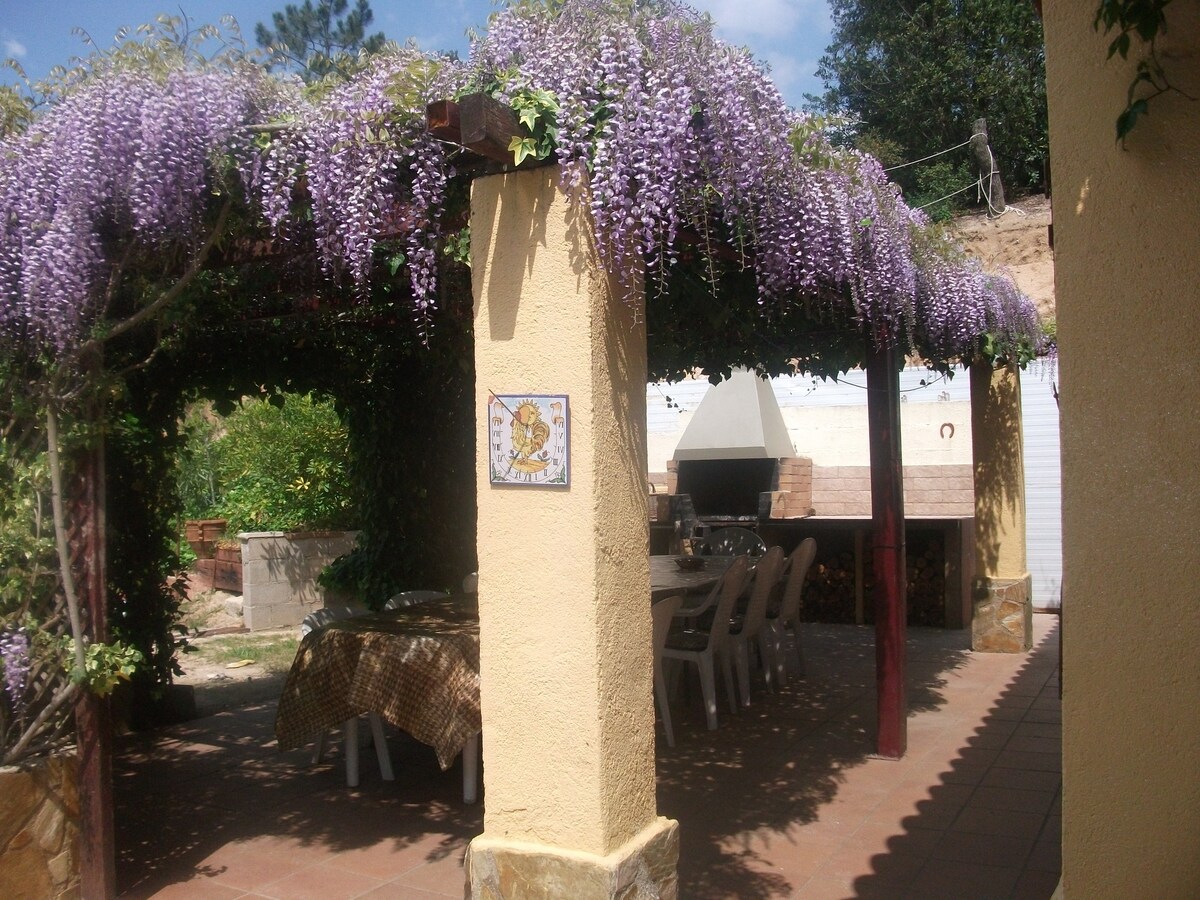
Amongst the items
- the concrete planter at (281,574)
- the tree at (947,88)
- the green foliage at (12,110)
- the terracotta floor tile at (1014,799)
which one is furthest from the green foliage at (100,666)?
the tree at (947,88)

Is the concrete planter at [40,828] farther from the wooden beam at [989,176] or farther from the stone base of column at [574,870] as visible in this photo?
the wooden beam at [989,176]

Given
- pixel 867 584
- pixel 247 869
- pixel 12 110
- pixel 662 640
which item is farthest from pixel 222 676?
pixel 867 584

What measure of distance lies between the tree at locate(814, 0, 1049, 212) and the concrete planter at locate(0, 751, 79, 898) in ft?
70.9

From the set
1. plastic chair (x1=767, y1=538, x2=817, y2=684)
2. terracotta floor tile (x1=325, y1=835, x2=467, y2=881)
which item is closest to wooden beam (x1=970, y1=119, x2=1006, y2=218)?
plastic chair (x1=767, y1=538, x2=817, y2=684)

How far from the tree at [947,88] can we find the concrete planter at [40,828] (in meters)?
21.6

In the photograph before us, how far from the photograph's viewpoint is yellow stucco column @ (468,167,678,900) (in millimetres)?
2992

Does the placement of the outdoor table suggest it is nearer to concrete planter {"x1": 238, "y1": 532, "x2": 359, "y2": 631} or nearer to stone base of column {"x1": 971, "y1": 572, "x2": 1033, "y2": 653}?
stone base of column {"x1": 971, "y1": 572, "x2": 1033, "y2": 653}

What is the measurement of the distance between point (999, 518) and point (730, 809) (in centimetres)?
470

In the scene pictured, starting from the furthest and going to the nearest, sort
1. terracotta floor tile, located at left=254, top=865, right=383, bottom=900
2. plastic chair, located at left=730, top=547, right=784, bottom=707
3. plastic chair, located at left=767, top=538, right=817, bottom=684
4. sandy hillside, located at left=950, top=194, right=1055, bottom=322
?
sandy hillside, located at left=950, top=194, right=1055, bottom=322 < plastic chair, located at left=767, top=538, right=817, bottom=684 < plastic chair, located at left=730, top=547, right=784, bottom=707 < terracotta floor tile, located at left=254, top=865, right=383, bottom=900

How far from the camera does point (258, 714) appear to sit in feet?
22.5

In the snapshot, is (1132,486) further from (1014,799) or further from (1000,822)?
(1014,799)

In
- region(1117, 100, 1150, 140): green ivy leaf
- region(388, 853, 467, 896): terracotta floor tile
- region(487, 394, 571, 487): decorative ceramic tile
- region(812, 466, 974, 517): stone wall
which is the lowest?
region(388, 853, 467, 896): terracotta floor tile

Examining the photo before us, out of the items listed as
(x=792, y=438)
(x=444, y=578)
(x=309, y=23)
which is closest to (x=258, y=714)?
(x=444, y=578)

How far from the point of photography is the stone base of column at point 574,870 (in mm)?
2951
